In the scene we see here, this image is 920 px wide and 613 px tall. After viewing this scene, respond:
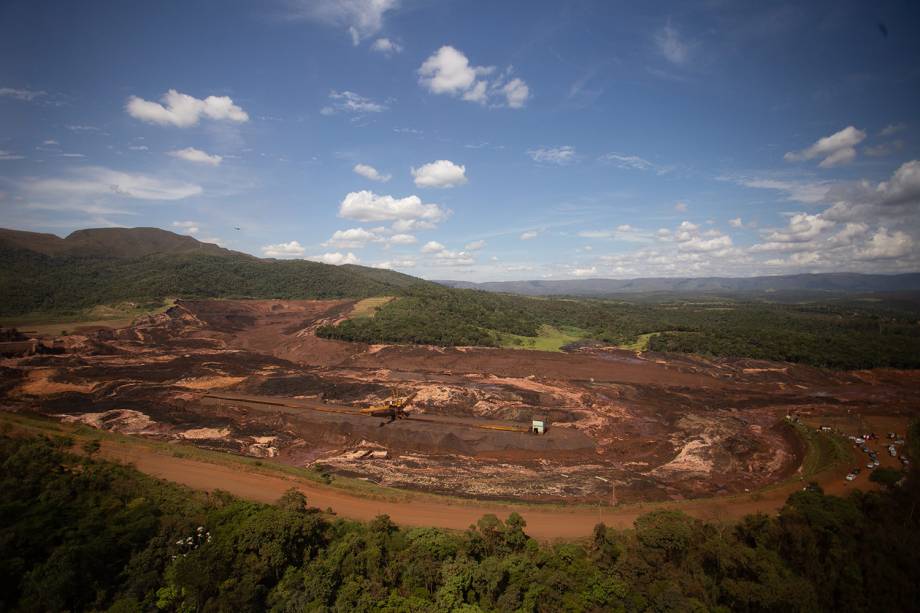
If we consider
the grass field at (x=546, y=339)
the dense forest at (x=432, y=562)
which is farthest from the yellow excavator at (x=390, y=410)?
the grass field at (x=546, y=339)

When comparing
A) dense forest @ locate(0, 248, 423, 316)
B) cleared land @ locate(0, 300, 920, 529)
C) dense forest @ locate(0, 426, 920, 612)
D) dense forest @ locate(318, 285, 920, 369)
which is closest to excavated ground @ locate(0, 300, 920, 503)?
cleared land @ locate(0, 300, 920, 529)

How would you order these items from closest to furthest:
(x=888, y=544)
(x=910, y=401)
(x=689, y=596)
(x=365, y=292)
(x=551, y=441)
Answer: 1. (x=689, y=596)
2. (x=888, y=544)
3. (x=551, y=441)
4. (x=910, y=401)
5. (x=365, y=292)

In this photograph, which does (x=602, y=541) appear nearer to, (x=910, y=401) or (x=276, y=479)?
Answer: (x=276, y=479)

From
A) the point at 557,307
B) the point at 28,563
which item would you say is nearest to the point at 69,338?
the point at 28,563

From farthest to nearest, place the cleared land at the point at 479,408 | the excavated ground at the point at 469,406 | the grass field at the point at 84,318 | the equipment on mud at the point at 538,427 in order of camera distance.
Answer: the grass field at the point at 84,318, the equipment on mud at the point at 538,427, the excavated ground at the point at 469,406, the cleared land at the point at 479,408

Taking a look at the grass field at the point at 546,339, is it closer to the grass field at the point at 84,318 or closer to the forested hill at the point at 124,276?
the forested hill at the point at 124,276

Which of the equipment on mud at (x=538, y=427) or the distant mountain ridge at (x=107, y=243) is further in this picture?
the distant mountain ridge at (x=107, y=243)
